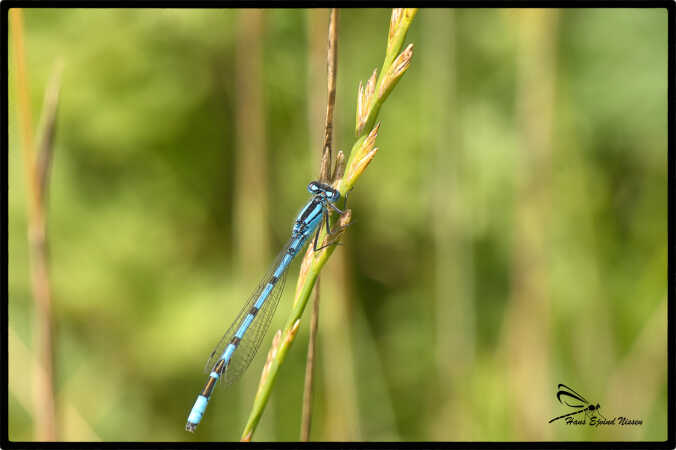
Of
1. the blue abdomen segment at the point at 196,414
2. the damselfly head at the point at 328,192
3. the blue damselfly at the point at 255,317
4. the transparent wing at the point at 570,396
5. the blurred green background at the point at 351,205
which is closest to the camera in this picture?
the damselfly head at the point at 328,192

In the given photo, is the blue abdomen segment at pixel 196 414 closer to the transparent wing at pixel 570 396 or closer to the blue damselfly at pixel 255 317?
the blue damselfly at pixel 255 317

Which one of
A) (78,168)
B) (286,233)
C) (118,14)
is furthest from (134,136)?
(286,233)

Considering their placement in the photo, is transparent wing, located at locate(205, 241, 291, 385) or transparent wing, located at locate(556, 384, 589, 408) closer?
transparent wing, located at locate(205, 241, 291, 385)

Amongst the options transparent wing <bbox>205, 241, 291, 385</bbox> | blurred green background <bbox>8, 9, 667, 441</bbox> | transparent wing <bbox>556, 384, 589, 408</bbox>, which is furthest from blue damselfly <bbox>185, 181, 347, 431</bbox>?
transparent wing <bbox>556, 384, 589, 408</bbox>

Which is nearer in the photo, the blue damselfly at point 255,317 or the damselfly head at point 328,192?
the damselfly head at point 328,192

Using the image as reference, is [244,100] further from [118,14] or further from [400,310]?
[400,310]

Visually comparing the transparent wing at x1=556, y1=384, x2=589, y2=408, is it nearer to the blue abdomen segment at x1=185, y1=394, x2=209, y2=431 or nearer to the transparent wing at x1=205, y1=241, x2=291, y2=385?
the transparent wing at x1=205, y1=241, x2=291, y2=385

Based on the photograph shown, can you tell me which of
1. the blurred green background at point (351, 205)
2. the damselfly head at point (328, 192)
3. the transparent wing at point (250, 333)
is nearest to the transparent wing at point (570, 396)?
the blurred green background at point (351, 205)
